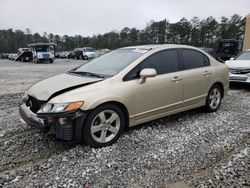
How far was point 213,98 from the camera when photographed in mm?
5371

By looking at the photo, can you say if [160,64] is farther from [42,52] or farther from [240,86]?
[42,52]

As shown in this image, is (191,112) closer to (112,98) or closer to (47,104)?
(112,98)

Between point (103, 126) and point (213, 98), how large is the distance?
9.46ft

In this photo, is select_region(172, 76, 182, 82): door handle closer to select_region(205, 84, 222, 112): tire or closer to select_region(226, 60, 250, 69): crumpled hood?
select_region(205, 84, 222, 112): tire

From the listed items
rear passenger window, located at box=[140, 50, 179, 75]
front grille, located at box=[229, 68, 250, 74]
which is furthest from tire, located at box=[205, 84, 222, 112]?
front grille, located at box=[229, 68, 250, 74]

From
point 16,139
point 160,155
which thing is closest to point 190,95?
point 160,155

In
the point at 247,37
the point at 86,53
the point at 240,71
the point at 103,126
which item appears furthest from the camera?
the point at 86,53

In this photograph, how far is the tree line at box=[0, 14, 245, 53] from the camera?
52281 millimetres

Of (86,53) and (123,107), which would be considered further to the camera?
(86,53)

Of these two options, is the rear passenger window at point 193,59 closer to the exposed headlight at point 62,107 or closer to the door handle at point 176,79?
the door handle at point 176,79

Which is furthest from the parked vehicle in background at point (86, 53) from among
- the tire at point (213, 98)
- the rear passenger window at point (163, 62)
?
the rear passenger window at point (163, 62)

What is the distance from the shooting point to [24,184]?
2.76 meters

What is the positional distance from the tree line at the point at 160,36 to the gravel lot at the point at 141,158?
50.0 m

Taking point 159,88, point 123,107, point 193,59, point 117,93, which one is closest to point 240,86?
point 193,59
